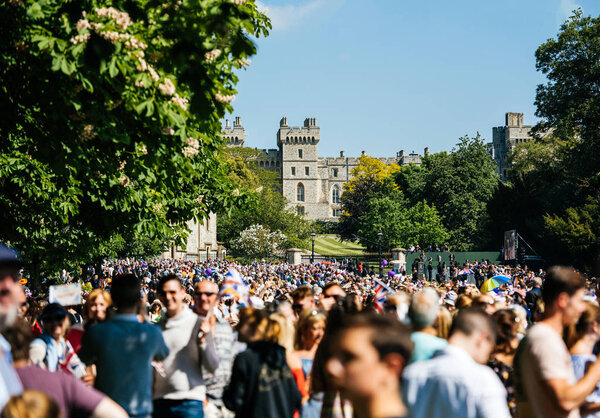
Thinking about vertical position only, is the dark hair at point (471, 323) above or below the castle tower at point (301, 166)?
below

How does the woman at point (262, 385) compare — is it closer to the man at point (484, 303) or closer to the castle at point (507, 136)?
the man at point (484, 303)

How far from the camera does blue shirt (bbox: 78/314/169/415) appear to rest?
4.55 metres

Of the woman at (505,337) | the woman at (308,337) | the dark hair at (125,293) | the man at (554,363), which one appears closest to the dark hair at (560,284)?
the man at (554,363)

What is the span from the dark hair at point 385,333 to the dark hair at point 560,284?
5.91 ft

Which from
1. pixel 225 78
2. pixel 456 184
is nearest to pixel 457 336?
pixel 225 78

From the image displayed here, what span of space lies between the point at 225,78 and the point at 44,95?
6.23 feet

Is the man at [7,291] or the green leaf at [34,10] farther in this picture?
the green leaf at [34,10]

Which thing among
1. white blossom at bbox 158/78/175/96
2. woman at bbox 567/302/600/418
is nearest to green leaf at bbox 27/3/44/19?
white blossom at bbox 158/78/175/96

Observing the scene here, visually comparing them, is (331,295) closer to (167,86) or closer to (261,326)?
(261,326)

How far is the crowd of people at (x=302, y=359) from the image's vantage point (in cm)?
263

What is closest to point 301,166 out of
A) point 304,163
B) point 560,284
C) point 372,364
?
point 304,163

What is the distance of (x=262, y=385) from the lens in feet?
15.5

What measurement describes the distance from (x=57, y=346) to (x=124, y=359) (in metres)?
1.70

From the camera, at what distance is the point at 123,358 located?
15.0 ft
